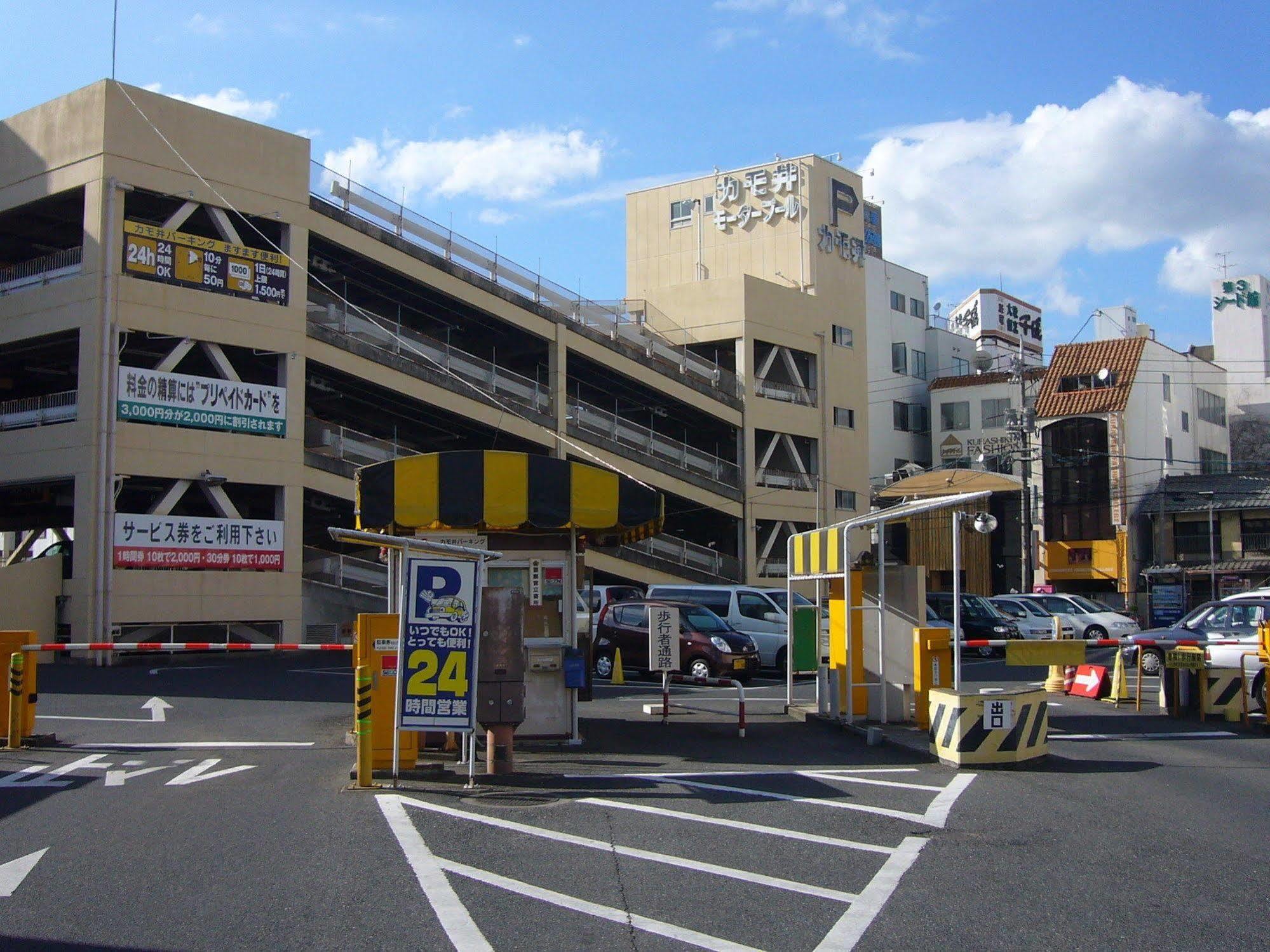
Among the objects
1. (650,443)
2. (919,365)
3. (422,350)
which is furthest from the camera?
(919,365)

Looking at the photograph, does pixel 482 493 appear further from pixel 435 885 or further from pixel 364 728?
pixel 435 885

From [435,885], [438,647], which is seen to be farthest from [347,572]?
[435,885]

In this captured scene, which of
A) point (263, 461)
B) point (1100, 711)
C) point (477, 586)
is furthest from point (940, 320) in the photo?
point (477, 586)

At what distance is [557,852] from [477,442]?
2928cm

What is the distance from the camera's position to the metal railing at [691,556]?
38.6 m

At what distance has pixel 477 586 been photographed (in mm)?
10500

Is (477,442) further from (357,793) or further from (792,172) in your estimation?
(357,793)

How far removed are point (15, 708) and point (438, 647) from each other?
18.1 feet

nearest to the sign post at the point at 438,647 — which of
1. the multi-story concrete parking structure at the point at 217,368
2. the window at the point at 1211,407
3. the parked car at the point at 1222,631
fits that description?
the parked car at the point at 1222,631

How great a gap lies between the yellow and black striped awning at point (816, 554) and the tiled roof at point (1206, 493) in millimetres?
35221

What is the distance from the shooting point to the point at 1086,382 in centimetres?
4900

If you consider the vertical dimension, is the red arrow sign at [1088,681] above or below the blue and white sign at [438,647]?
below

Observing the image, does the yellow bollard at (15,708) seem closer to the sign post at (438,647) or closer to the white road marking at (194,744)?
Answer: the white road marking at (194,744)

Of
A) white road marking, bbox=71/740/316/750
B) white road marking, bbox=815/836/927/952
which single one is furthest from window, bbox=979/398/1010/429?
white road marking, bbox=815/836/927/952
